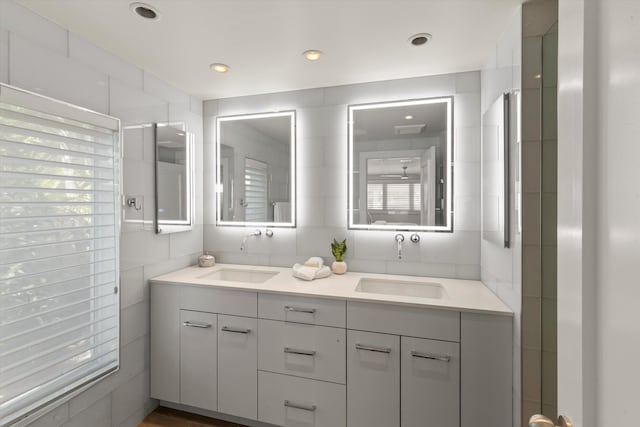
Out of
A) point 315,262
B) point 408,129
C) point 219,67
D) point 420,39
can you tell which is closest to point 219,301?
point 315,262

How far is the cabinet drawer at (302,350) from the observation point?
1.78 m

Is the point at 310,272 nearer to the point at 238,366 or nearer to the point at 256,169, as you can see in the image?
the point at 238,366

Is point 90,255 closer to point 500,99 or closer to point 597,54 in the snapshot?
point 597,54

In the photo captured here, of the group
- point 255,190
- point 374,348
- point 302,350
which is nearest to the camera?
point 374,348

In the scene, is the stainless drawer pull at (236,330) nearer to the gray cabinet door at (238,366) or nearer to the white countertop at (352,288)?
the gray cabinet door at (238,366)

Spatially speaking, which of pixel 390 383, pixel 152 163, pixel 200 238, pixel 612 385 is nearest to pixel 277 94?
pixel 152 163

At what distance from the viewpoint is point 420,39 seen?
1730mm

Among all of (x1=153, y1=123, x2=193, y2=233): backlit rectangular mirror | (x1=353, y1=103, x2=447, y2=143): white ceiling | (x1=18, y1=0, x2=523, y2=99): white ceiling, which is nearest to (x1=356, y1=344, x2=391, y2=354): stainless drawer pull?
(x1=353, y1=103, x2=447, y2=143): white ceiling

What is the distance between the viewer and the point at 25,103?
1.37m

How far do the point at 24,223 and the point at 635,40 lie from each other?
2.05m

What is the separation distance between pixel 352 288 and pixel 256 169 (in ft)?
4.32

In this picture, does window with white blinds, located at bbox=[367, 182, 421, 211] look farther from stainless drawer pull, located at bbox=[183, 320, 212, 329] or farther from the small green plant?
stainless drawer pull, located at bbox=[183, 320, 212, 329]

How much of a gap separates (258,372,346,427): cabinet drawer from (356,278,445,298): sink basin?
654mm

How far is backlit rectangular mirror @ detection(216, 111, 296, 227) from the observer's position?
2529 millimetres
